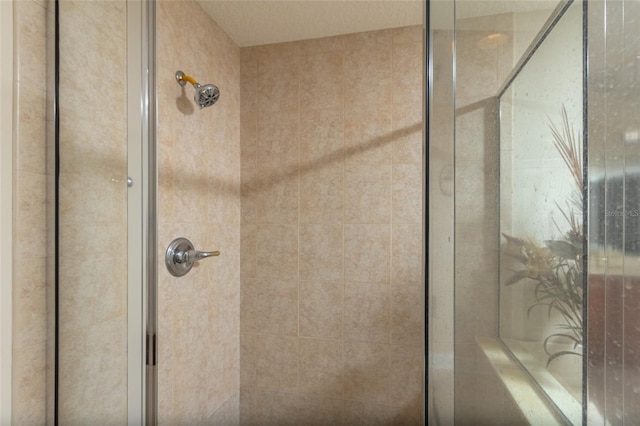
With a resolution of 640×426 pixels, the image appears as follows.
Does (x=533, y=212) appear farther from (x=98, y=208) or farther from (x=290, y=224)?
(x=290, y=224)

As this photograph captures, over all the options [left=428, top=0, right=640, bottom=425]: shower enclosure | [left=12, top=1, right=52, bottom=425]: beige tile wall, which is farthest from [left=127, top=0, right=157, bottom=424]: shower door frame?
[left=428, top=0, right=640, bottom=425]: shower enclosure

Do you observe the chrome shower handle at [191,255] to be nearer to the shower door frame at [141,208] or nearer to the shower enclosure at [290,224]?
the shower enclosure at [290,224]

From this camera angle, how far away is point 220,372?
4.59 ft

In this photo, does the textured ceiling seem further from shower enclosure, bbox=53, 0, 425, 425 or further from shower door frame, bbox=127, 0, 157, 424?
shower door frame, bbox=127, 0, 157, 424

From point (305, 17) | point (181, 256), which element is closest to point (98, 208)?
point (181, 256)

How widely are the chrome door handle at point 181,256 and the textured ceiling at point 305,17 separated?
35.9 inches

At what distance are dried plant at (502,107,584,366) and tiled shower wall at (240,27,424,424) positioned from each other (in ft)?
3.46

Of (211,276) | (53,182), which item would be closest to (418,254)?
(211,276)

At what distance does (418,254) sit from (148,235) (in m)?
1.05

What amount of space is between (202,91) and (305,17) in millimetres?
557

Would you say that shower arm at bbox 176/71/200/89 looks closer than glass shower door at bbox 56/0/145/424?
No

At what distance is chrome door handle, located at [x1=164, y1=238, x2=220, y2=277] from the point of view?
3.57ft

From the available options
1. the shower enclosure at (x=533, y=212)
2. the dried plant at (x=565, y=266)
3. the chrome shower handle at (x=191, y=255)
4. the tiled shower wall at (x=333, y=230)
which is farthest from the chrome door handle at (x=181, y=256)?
the dried plant at (x=565, y=266)

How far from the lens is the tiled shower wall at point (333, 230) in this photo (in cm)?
138
